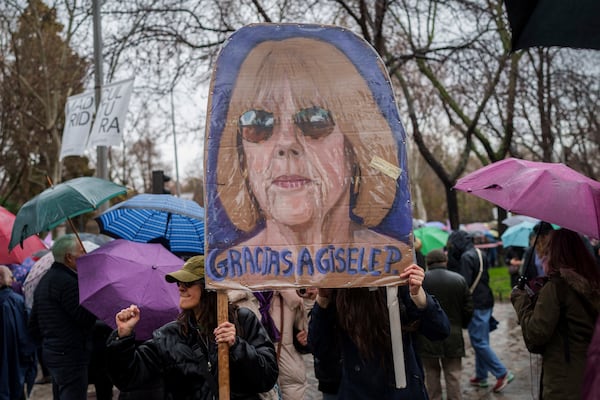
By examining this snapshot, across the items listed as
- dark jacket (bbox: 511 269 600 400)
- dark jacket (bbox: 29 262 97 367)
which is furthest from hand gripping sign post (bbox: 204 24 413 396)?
dark jacket (bbox: 29 262 97 367)

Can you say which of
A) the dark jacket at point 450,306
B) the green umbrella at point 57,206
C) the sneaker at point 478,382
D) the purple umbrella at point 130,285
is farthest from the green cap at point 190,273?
the sneaker at point 478,382

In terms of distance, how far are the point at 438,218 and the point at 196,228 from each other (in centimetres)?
5874

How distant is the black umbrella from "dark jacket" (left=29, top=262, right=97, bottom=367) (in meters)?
4.07

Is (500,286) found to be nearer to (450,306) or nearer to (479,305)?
(479,305)

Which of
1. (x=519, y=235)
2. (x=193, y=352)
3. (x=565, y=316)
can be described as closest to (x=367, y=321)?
(x=193, y=352)

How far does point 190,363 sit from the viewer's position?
10.7 feet

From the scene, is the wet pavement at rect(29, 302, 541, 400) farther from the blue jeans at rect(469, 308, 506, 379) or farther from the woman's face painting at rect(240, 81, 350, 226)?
the woman's face painting at rect(240, 81, 350, 226)

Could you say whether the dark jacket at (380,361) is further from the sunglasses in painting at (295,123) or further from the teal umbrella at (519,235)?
the teal umbrella at (519,235)

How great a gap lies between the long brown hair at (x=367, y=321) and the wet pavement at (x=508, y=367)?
2.55 m

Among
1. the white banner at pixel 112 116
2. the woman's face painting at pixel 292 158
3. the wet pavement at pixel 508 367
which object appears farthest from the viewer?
the white banner at pixel 112 116

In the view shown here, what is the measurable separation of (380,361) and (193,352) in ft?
3.02

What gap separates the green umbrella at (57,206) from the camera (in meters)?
4.95

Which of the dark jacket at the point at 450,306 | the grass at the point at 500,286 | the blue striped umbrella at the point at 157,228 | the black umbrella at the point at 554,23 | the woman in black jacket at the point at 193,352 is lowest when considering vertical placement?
the grass at the point at 500,286

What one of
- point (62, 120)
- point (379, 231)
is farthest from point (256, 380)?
point (62, 120)
